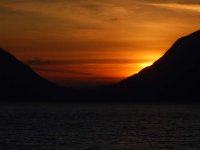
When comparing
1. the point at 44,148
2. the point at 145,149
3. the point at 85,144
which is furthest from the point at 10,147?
the point at 145,149

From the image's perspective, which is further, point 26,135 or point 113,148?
point 26,135

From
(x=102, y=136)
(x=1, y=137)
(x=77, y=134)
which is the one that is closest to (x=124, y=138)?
(x=102, y=136)

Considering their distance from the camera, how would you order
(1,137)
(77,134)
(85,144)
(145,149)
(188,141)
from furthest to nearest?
(77,134) → (1,137) → (188,141) → (85,144) → (145,149)

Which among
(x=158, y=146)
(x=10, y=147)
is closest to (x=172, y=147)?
(x=158, y=146)

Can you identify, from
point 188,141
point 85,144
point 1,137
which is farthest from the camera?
point 1,137

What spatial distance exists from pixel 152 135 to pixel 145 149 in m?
28.8

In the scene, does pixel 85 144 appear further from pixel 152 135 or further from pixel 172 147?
pixel 152 135

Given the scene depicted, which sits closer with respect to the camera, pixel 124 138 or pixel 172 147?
pixel 172 147

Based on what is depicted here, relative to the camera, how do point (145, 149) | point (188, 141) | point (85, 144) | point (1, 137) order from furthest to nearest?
point (1, 137), point (188, 141), point (85, 144), point (145, 149)

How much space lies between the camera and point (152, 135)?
126938mm

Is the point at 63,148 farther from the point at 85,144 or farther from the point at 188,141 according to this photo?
the point at 188,141

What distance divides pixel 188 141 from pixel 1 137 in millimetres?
39827

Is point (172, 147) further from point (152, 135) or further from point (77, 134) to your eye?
point (77, 134)

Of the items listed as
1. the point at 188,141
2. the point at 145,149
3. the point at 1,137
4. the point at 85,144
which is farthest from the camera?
the point at 1,137
